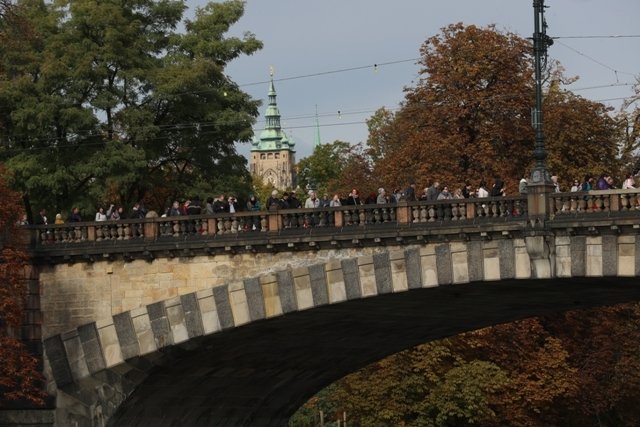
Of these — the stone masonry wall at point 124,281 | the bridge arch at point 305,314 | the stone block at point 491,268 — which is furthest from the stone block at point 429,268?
the stone masonry wall at point 124,281

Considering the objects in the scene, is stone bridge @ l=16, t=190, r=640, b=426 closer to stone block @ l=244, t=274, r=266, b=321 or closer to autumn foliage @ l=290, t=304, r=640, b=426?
stone block @ l=244, t=274, r=266, b=321

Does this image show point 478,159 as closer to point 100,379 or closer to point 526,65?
point 526,65

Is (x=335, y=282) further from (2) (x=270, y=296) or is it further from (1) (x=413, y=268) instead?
(1) (x=413, y=268)

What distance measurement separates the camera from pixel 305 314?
47312mm

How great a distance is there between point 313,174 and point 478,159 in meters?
70.9

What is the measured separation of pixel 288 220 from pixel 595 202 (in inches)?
333

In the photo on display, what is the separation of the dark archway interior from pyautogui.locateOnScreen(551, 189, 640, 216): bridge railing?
6.90 ft

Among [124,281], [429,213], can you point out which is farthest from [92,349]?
[429,213]

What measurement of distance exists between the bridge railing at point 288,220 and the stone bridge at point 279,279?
0.04m

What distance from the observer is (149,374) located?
158 ft

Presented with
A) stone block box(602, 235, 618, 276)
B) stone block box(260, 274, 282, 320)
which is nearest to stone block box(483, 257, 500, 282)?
stone block box(602, 235, 618, 276)

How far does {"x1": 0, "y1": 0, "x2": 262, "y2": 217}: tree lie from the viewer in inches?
2180

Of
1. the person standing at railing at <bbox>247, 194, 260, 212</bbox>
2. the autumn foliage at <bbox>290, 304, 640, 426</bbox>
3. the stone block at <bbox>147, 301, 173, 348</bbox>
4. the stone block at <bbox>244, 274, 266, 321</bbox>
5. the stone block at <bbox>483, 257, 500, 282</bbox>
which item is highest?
the person standing at railing at <bbox>247, 194, 260, 212</bbox>

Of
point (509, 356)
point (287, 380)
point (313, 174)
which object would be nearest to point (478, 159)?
point (509, 356)
